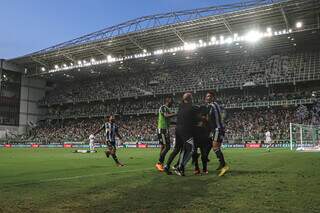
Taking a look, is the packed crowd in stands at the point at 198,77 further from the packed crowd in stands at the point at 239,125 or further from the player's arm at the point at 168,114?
the player's arm at the point at 168,114

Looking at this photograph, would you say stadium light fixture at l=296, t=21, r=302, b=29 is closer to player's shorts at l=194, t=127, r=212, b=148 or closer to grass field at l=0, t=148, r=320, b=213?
player's shorts at l=194, t=127, r=212, b=148

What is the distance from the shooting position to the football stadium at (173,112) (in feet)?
23.5

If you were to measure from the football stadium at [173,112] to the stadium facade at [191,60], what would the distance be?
0.64 feet

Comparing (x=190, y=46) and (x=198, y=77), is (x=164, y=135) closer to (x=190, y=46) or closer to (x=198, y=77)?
(x=190, y=46)

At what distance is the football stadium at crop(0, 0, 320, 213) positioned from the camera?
23.5ft

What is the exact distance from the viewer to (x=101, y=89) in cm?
7200

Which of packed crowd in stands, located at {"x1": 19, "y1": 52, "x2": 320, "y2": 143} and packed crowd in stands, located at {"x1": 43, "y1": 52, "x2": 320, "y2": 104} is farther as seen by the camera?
packed crowd in stands, located at {"x1": 43, "y1": 52, "x2": 320, "y2": 104}

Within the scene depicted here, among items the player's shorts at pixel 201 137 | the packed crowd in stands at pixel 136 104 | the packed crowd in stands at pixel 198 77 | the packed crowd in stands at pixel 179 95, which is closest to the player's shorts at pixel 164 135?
the player's shorts at pixel 201 137

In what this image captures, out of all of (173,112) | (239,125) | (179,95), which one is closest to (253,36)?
A: (239,125)

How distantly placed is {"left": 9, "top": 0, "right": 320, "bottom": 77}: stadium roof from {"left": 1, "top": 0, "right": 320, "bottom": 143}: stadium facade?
0.12 m

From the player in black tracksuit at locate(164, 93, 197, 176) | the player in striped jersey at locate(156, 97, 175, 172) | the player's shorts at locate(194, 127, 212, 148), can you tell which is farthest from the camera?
the player in striped jersey at locate(156, 97, 175, 172)

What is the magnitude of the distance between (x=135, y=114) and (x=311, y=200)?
59.0 m

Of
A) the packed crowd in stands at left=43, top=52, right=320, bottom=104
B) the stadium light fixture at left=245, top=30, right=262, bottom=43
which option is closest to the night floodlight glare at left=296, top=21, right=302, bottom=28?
the stadium light fixture at left=245, top=30, right=262, bottom=43

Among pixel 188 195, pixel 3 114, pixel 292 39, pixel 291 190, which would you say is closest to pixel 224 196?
pixel 188 195
